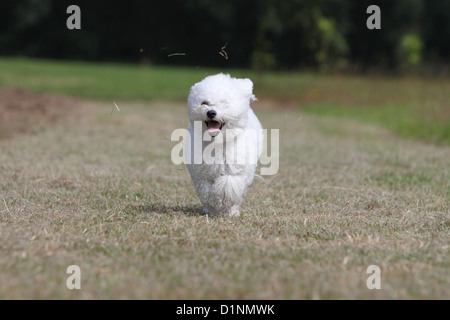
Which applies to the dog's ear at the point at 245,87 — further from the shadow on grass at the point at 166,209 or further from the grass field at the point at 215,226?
the shadow on grass at the point at 166,209

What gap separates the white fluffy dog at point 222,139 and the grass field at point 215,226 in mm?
232

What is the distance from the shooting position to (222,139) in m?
4.73

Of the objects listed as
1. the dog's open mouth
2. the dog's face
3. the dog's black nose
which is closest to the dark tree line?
the dog's face

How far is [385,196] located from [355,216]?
3.39 ft

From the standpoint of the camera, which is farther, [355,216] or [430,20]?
[430,20]

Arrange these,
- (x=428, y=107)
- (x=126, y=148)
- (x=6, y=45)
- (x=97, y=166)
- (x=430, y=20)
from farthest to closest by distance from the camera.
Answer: (x=430, y=20), (x=6, y=45), (x=428, y=107), (x=126, y=148), (x=97, y=166)

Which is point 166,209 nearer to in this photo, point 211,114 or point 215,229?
point 215,229

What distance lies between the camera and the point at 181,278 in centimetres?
349

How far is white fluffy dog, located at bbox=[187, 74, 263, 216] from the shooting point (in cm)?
454

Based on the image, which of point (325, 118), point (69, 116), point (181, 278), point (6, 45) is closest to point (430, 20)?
point (6, 45)

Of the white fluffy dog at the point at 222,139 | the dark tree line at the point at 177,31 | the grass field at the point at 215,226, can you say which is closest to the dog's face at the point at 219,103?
the white fluffy dog at the point at 222,139

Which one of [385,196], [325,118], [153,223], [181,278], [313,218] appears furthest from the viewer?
[325,118]

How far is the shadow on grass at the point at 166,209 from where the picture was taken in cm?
524

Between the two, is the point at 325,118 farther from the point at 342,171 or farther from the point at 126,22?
the point at 126,22
